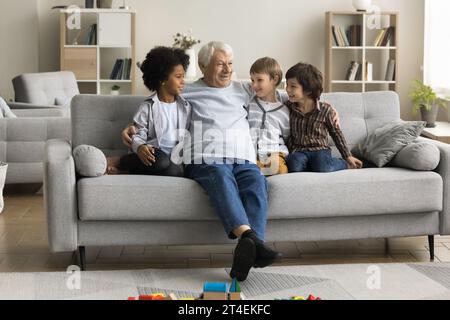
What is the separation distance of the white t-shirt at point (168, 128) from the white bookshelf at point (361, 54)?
16.5ft

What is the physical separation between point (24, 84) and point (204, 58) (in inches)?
132

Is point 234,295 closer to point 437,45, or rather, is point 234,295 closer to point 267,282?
point 267,282

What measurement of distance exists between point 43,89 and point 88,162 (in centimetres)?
378

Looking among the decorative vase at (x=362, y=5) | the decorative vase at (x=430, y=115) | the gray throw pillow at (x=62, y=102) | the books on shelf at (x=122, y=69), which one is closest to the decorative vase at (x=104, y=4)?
the books on shelf at (x=122, y=69)

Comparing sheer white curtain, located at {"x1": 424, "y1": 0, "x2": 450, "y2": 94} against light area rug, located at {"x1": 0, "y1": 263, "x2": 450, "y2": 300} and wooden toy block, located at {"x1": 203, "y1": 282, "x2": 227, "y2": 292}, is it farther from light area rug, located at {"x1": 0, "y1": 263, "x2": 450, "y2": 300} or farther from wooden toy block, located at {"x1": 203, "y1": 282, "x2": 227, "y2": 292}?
wooden toy block, located at {"x1": 203, "y1": 282, "x2": 227, "y2": 292}


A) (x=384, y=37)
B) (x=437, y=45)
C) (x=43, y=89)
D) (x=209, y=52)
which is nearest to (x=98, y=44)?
(x=43, y=89)

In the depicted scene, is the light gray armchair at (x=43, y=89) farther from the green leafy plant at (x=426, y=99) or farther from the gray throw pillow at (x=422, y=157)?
the gray throw pillow at (x=422, y=157)

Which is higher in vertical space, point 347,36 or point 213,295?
point 347,36

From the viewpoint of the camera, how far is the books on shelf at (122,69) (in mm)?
8891

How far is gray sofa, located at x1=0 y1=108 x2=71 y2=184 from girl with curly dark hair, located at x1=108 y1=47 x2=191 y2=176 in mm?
1770

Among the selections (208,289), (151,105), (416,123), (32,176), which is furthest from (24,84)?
(208,289)

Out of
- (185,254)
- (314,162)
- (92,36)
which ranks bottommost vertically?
(185,254)

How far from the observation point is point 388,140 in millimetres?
4383

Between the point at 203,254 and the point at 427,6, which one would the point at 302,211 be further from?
the point at 427,6
